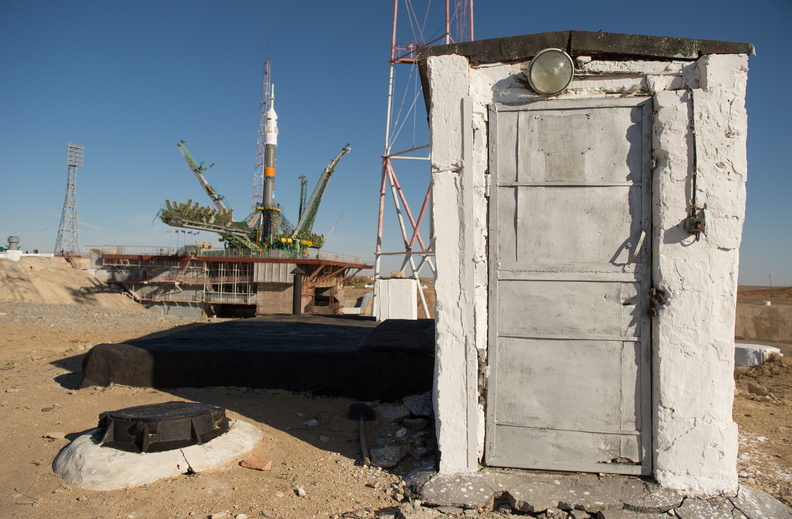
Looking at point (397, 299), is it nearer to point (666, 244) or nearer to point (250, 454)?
point (250, 454)

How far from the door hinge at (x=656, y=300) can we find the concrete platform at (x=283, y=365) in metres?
2.36

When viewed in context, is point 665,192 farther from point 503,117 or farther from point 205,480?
point 205,480

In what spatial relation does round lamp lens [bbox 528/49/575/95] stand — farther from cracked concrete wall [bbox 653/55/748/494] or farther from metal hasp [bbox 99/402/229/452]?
metal hasp [bbox 99/402/229/452]

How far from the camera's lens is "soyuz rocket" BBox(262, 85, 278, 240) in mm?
46312

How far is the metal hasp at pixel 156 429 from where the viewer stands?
3.33 metres

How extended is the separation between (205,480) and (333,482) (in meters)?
0.86

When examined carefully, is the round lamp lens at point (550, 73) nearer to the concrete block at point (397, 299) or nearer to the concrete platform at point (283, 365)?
the concrete platform at point (283, 365)

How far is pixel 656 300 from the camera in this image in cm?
309

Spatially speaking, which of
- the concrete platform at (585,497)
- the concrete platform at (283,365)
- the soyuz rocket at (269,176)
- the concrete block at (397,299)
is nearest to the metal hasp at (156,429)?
the concrete platform at (283,365)

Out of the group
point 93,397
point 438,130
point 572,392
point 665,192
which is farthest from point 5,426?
point 665,192

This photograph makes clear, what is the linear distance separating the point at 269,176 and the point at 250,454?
45.7 metres

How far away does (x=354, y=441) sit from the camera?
4.02 m

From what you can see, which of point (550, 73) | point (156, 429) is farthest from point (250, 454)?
point (550, 73)

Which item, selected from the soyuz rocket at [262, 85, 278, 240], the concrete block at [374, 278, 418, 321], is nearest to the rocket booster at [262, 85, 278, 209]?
the soyuz rocket at [262, 85, 278, 240]
